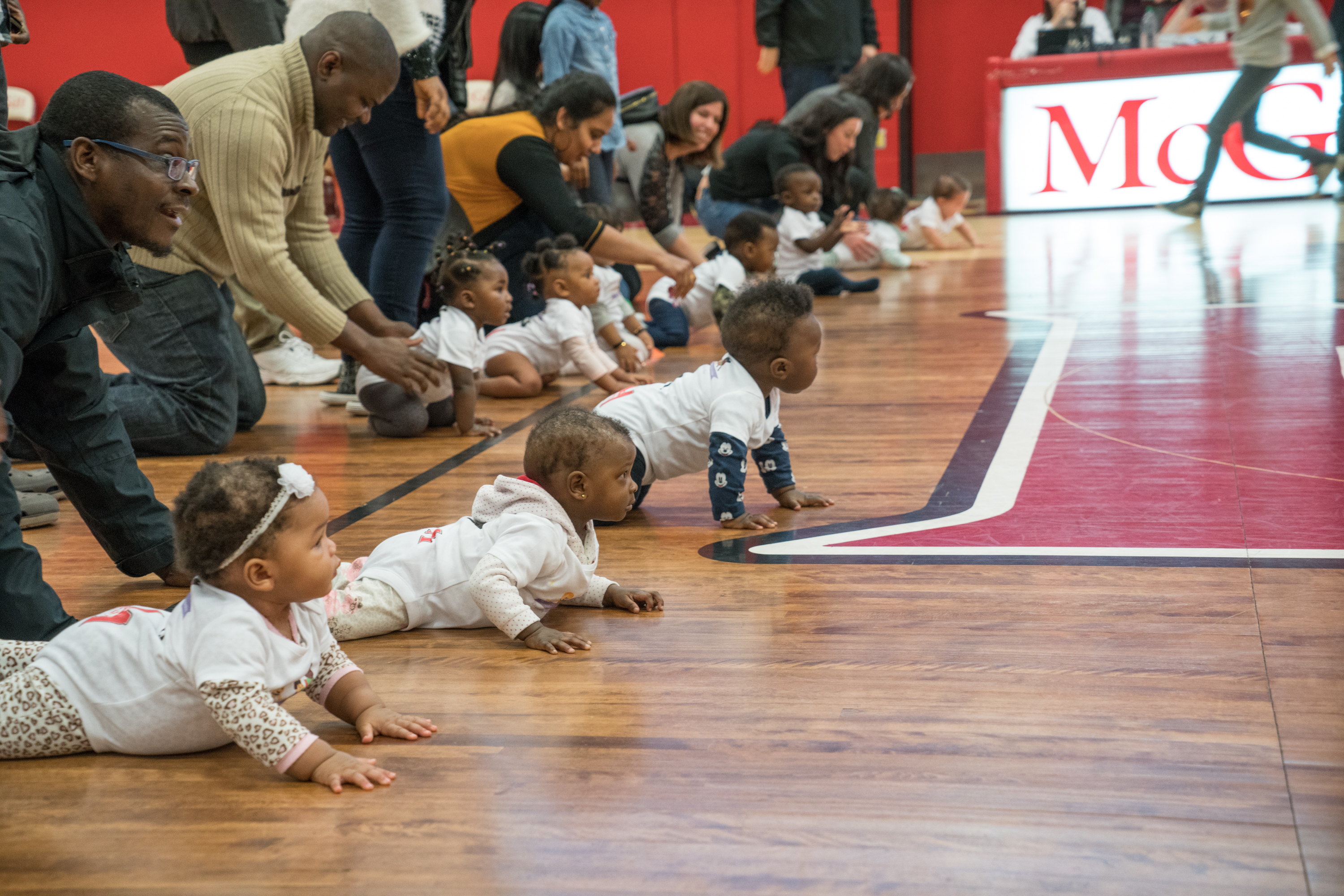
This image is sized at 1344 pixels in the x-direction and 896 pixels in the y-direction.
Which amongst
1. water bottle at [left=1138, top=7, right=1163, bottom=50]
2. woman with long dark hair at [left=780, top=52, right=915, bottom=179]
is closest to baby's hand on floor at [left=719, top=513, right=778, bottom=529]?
woman with long dark hair at [left=780, top=52, right=915, bottom=179]

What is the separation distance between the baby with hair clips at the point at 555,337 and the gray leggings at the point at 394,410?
0.46 m

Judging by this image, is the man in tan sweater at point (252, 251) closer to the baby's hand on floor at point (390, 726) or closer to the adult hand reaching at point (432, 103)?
the adult hand reaching at point (432, 103)

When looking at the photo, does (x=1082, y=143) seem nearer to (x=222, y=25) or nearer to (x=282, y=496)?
(x=222, y=25)

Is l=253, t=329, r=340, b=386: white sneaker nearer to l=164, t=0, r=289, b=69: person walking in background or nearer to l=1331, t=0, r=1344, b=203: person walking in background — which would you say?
l=164, t=0, r=289, b=69: person walking in background

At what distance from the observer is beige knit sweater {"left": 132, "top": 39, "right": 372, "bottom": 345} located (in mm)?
2609

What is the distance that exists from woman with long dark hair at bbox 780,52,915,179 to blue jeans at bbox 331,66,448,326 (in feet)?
9.94

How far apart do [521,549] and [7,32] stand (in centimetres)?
123

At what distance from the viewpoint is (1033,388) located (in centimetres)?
335

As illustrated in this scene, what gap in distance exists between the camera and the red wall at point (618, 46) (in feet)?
35.3

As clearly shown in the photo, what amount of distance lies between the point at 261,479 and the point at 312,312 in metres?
1.30

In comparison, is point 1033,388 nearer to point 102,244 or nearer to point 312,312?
point 312,312

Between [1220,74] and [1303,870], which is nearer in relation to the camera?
[1303,870]

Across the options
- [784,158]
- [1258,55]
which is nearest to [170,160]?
[784,158]

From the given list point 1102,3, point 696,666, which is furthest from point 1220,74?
point 696,666
